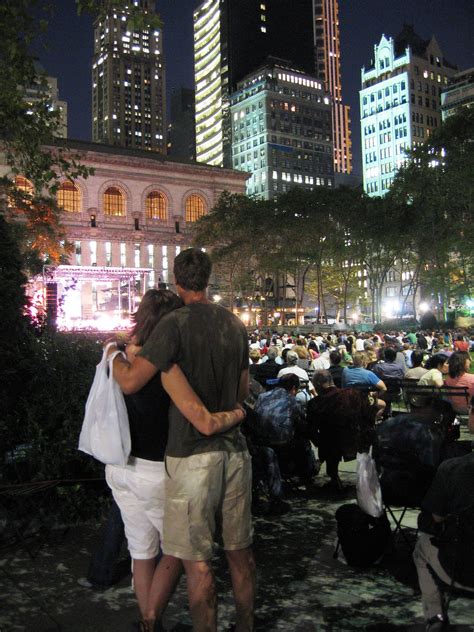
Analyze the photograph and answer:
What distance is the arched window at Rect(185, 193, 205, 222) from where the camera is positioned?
Answer: 3231 inches

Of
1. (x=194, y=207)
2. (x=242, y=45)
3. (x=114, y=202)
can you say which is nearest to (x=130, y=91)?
(x=242, y=45)

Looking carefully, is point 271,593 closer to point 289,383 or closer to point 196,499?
point 196,499

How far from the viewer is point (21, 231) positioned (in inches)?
1510

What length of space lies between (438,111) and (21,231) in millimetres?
116701

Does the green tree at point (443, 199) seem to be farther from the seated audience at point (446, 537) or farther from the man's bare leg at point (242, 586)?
the man's bare leg at point (242, 586)

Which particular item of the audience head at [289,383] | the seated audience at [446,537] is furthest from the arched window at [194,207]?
the seated audience at [446,537]

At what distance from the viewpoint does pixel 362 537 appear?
177 inches

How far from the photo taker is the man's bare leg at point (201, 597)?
2844 millimetres

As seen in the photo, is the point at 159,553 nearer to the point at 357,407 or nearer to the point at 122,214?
the point at 357,407

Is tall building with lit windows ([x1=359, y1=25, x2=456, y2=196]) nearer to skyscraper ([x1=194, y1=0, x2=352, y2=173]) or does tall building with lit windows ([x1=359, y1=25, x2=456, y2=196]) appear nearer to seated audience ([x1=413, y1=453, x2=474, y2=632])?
skyscraper ([x1=194, y1=0, x2=352, y2=173])

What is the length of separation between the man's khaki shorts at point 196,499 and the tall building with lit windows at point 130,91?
6961 inches

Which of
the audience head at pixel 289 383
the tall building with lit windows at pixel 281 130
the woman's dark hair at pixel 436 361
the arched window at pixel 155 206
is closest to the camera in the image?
the audience head at pixel 289 383

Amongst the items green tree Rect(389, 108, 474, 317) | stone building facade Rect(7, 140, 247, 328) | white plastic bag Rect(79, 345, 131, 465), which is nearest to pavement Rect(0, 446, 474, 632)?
white plastic bag Rect(79, 345, 131, 465)

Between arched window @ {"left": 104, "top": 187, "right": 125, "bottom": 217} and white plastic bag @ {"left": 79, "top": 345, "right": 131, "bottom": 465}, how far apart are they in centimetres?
7588
